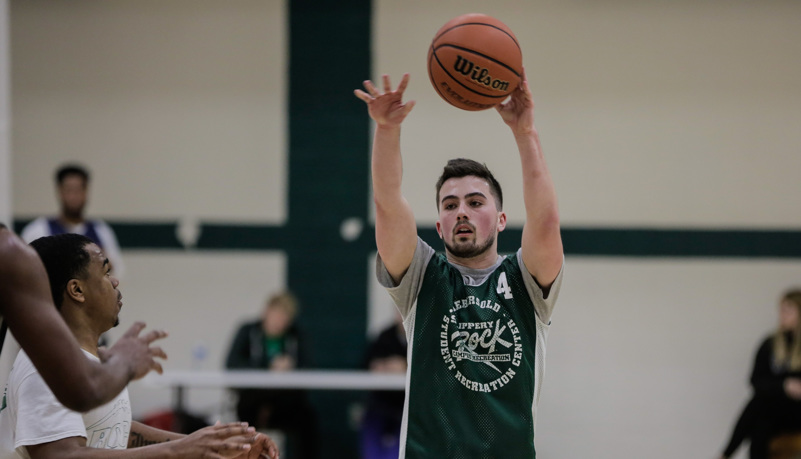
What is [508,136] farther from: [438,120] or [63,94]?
[63,94]

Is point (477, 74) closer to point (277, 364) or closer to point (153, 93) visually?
point (277, 364)

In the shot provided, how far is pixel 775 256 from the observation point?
395 inches

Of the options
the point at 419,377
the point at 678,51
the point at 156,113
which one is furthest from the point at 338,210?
the point at 419,377

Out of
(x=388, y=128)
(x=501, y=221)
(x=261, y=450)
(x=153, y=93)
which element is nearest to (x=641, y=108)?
(x=153, y=93)

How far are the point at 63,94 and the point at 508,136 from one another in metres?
5.32

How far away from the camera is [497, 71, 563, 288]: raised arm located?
139 inches

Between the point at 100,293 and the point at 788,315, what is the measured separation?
7.71 metres

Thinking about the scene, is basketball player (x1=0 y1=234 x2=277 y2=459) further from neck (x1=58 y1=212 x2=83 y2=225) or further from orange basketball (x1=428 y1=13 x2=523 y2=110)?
neck (x1=58 y1=212 x2=83 y2=225)

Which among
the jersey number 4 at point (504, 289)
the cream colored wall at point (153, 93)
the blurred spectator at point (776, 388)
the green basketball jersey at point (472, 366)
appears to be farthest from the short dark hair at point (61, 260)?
the blurred spectator at point (776, 388)

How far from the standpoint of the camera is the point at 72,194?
827 centimetres

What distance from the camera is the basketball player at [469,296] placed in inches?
136

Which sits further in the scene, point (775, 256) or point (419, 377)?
point (775, 256)

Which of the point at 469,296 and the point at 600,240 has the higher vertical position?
the point at 600,240

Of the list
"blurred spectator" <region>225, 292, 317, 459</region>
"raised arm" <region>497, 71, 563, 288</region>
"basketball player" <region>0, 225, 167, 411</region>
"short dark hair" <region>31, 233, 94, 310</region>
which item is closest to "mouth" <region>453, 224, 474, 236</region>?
"raised arm" <region>497, 71, 563, 288</region>
